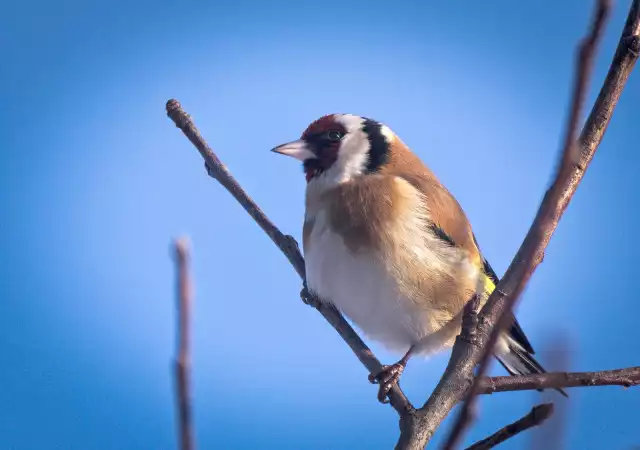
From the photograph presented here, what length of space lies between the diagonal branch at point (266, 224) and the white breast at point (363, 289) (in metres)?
0.05

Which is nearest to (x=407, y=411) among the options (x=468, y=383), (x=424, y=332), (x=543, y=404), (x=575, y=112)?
(x=468, y=383)

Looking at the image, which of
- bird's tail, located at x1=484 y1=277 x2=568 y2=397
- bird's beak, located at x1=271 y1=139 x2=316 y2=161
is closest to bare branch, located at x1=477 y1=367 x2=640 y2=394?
bird's tail, located at x1=484 y1=277 x2=568 y2=397

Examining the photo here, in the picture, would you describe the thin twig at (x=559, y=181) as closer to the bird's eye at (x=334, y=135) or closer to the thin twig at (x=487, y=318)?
the thin twig at (x=487, y=318)

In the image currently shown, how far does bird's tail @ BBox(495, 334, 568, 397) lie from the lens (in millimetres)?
1663

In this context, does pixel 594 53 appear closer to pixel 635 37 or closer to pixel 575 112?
pixel 575 112

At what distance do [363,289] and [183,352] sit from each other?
3.73 ft

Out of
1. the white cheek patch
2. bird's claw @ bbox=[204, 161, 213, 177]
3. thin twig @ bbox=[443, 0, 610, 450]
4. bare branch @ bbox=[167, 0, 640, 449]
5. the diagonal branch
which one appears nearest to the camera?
thin twig @ bbox=[443, 0, 610, 450]

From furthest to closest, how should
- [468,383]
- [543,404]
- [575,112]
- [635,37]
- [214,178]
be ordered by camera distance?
1. [214,178]
2. [468,383]
3. [635,37]
4. [543,404]
5. [575,112]

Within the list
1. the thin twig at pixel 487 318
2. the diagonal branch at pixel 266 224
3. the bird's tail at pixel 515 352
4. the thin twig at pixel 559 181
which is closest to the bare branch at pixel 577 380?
the thin twig at pixel 487 318

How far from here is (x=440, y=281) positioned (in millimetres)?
1576

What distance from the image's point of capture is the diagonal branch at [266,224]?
4.38ft

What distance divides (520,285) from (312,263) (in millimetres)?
1208

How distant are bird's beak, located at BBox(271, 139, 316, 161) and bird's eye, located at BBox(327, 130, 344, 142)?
0.07m

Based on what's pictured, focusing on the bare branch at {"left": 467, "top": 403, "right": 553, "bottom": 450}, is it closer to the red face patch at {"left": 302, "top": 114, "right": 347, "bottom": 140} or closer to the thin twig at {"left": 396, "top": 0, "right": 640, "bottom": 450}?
the thin twig at {"left": 396, "top": 0, "right": 640, "bottom": 450}
